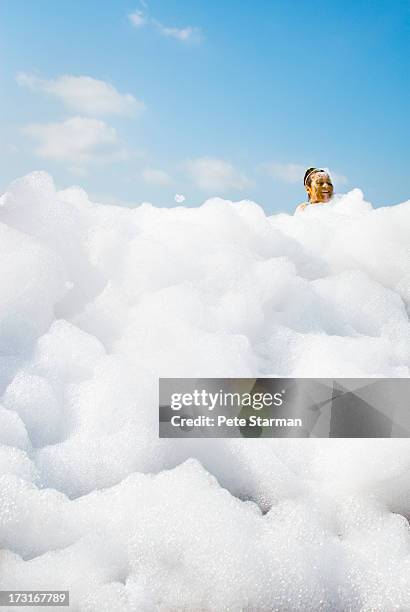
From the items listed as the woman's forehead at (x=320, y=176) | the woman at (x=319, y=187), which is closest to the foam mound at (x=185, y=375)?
the woman at (x=319, y=187)

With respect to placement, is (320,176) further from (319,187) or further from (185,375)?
(185,375)

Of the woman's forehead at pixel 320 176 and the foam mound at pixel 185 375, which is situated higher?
the woman's forehead at pixel 320 176

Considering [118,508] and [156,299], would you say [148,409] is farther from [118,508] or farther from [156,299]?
[156,299]

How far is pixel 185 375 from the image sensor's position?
2.22 meters

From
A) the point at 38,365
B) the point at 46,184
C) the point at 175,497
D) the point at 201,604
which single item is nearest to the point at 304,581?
the point at 201,604

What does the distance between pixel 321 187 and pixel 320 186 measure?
2cm

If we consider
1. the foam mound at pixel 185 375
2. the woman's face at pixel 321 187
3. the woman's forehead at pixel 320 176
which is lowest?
the foam mound at pixel 185 375

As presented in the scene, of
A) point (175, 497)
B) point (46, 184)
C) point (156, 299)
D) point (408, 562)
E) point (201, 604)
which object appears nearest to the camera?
point (201, 604)

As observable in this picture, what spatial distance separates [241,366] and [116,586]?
1.05 m

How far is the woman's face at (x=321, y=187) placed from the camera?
499cm

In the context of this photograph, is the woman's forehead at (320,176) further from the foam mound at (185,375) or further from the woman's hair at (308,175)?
the foam mound at (185,375)

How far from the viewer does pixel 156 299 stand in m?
2.61

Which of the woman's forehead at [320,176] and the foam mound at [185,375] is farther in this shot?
the woman's forehead at [320,176]

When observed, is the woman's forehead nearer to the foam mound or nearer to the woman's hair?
the woman's hair
